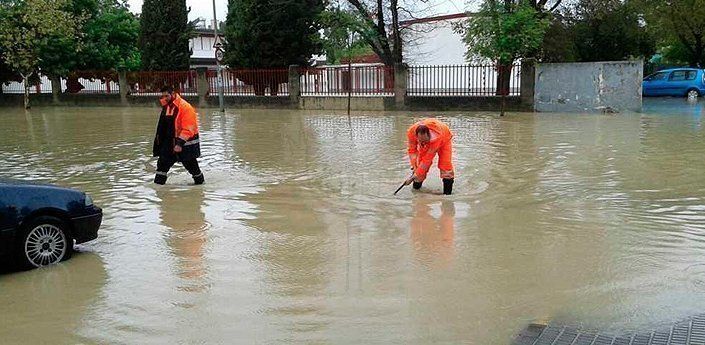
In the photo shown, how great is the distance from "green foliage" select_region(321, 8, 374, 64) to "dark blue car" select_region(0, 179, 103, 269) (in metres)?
21.7

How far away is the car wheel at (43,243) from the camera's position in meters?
5.62

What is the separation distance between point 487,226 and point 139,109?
1017 inches

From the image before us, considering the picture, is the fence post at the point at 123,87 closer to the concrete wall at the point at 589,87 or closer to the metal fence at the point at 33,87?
the metal fence at the point at 33,87

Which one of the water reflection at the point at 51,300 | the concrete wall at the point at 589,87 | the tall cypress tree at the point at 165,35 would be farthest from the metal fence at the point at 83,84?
the water reflection at the point at 51,300

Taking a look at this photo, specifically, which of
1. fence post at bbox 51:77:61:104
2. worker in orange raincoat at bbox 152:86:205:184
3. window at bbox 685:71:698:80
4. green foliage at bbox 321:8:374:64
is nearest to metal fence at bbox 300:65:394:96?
green foliage at bbox 321:8:374:64

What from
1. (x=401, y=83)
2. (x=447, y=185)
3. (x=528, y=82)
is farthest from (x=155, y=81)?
(x=447, y=185)

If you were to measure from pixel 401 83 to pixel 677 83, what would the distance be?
12650 millimetres

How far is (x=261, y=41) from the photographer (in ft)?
98.4

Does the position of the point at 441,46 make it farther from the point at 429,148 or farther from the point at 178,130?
the point at 429,148

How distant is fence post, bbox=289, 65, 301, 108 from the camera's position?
90.3ft

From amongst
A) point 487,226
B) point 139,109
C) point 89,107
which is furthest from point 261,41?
point 487,226

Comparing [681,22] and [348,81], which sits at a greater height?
[681,22]

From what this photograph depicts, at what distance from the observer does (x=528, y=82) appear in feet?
75.7

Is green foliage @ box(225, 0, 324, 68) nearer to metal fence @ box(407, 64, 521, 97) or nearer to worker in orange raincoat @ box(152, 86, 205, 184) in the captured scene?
metal fence @ box(407, 64, 521, 97)
